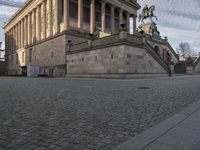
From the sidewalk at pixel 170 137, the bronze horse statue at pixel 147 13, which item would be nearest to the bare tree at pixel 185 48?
the bronze horse statue at pixel 147 13

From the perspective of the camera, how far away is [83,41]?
1485 inches

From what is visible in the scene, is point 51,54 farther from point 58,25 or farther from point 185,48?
point 185,48

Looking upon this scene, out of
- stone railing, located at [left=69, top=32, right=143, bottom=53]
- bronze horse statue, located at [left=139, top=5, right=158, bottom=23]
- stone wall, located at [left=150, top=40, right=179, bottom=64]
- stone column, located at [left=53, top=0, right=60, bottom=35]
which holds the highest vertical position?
bronze horse statue, located at [left=139, top=5, right=158, bottom=23]

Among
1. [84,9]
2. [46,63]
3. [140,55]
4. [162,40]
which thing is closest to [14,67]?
[46,63]

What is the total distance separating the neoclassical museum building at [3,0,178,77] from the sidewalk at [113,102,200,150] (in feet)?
61.9

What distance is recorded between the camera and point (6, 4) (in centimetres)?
8925

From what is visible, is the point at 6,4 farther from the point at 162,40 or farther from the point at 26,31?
the point at 162,40

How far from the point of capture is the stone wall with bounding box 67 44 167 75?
23672mm

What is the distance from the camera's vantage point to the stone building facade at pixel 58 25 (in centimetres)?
3875

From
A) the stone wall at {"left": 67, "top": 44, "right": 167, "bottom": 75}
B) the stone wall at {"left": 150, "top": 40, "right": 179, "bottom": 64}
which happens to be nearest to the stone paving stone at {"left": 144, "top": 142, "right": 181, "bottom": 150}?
the stone wall at {"left": 67, "top": 44, "right": 167, "bottom": 75}

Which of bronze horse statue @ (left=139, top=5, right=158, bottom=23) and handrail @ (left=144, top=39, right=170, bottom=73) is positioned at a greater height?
bronze horse statue @ (left=139, top=5, right=158, bottom=23)

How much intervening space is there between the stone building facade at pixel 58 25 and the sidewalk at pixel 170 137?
2987cm

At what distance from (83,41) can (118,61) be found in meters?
15.6

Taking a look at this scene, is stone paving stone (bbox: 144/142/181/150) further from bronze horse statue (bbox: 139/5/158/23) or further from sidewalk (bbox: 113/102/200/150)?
bronze horse statue (bbox: 139/5/158/23)
